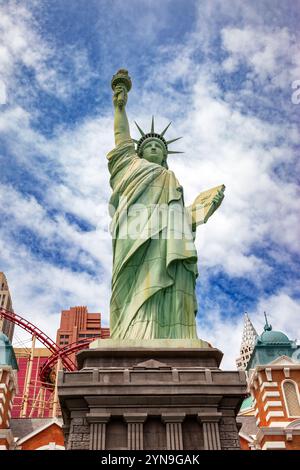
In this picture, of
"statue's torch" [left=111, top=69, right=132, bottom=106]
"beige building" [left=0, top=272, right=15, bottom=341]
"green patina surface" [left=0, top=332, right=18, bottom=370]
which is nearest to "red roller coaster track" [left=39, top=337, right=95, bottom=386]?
"green patina surface" [left=0, top=332, right=18, bottom=370]

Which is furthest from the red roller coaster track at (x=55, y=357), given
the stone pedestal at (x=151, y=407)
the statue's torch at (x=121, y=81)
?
the stone pedestal at (x=151, y=407)

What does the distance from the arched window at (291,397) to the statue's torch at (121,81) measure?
40.2 feet

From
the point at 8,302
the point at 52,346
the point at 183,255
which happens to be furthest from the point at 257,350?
the point at 8,302

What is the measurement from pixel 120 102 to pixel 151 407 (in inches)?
503

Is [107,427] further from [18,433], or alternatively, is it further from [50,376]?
[50,376]

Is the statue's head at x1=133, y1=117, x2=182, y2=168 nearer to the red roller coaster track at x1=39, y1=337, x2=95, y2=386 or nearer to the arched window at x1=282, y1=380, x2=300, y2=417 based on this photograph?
the arched window at x1=282, y1=380, x2=300, y2=417

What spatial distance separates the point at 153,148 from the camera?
20766mm

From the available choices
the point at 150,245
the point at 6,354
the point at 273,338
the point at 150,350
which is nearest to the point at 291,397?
the point at 273,338

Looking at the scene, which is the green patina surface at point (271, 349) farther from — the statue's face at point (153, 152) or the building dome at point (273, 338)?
the statue's face at point (153, 152)

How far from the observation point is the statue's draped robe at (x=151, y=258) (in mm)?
15266

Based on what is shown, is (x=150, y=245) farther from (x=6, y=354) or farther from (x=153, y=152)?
(x=6, y=354)
